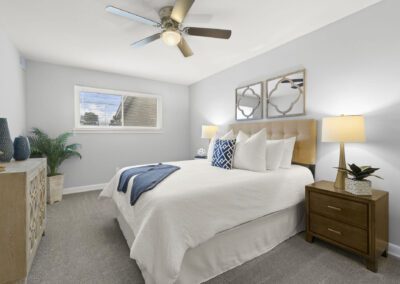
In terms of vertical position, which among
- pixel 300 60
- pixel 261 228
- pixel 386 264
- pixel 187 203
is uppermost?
pixel 300 60

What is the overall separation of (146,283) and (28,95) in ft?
12.4

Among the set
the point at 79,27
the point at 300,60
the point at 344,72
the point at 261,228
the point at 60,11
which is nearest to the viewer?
the point at 261,228

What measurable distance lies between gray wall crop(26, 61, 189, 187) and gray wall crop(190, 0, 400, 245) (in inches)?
110

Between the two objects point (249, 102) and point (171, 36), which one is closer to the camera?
point (171, 36)

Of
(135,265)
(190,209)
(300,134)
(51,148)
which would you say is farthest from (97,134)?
(300,134)

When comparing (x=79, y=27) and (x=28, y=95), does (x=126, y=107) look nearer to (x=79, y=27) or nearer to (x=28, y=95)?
(x=28, y=95)

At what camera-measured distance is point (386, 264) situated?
175 centimetres

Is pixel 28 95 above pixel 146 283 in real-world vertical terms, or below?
above

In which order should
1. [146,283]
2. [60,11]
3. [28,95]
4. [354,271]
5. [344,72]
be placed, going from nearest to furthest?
[146,283] → [354,271] → [60,11] → [344,72] → [28,95]

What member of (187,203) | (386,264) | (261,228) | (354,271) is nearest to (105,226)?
(187,203)

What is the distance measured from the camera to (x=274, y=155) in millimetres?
2381

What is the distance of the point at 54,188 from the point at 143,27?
293cm

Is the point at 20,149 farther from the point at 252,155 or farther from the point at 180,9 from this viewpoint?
the point at 252,155

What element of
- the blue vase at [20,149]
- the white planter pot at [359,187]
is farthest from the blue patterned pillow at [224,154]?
the blue vase at [20,149]
